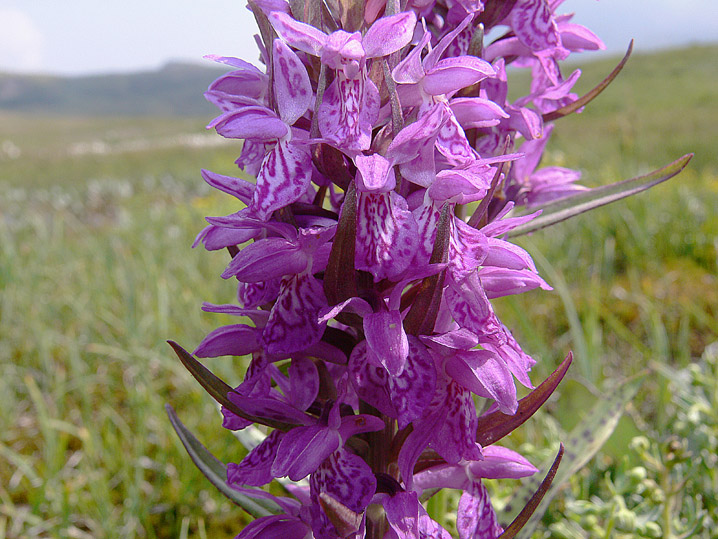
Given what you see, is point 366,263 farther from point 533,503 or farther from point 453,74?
point 533,503

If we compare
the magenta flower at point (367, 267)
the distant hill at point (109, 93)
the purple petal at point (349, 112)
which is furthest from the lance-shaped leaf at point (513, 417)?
the distant hill at point (109, 93)

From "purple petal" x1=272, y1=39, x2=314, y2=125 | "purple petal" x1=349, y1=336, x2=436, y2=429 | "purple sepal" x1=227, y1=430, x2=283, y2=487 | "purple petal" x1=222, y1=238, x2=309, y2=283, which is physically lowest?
"purple sepal" x1=227, y1=430, x2=283, y2=487

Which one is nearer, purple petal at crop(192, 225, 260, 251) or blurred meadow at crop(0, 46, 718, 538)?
purple petal at crop(192, 225, 260, 251)

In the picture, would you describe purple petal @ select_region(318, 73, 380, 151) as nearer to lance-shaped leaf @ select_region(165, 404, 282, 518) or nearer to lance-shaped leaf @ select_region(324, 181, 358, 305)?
lance-shaped leaf @ select_region(324, 181, 358, 305)

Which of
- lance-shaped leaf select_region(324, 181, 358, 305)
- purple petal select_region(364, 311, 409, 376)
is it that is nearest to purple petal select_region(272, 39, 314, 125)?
lance-shaped leaf select_region(324, 181, 358, 305)

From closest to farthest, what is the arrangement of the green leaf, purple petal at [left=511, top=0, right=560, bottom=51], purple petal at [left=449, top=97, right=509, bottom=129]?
purple petal at [left=449, top=97, right=509, bottom=129]
purple petal at [left=511, top=0, right=560, bottom=51]
the green leaf

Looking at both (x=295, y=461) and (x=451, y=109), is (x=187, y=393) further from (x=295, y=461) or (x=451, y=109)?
(x=451, y=109)

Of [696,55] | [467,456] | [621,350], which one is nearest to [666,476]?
[467,456]
